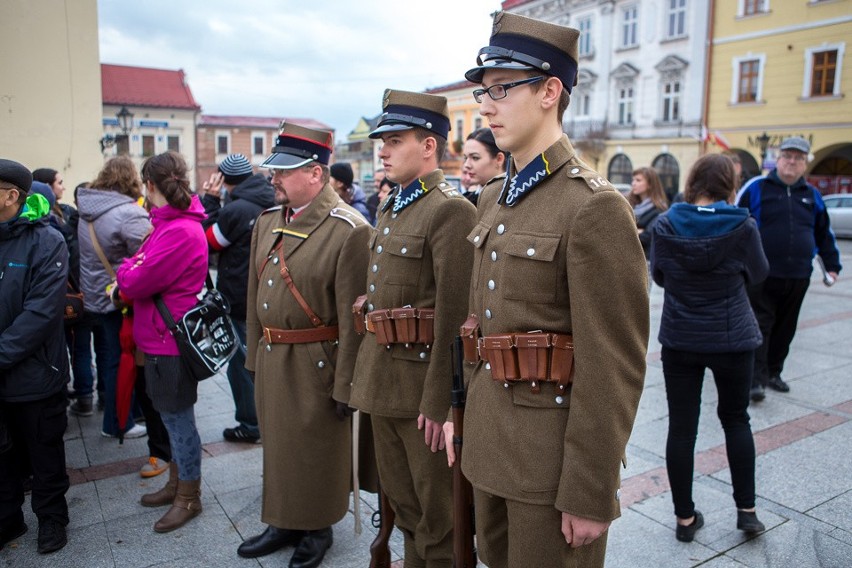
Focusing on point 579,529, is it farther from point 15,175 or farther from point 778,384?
point 778,384

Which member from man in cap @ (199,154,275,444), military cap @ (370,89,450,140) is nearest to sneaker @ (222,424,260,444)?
man in cap @ (199,154,275,444)

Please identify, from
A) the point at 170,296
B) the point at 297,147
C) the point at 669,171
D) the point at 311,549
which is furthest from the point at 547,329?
the point at 669,171

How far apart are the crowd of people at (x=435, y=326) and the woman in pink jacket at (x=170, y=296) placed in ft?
0.05

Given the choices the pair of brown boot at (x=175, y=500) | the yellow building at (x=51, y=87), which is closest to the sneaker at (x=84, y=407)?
the pair of brown boot at (x=175, y=500)

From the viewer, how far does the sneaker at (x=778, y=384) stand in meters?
5.70

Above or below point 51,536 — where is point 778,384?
A: above

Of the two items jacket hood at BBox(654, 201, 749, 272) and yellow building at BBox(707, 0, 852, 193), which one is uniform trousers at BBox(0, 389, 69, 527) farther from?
yellow building at BBox(707, 0, 852, 193)

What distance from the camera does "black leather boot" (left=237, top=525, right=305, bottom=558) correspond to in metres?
3.32

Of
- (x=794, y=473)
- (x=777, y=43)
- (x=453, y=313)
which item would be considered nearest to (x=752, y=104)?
(x=777, y=43)

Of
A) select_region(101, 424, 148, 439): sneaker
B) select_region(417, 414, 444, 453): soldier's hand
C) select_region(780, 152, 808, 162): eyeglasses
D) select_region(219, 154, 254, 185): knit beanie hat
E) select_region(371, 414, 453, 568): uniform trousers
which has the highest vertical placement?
select_region(780, 152, 808, 162): eyeglasses

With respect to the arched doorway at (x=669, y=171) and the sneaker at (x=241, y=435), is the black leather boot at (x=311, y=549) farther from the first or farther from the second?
the arched doorway at (x=669, y=171)

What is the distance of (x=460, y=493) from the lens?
2246 mm

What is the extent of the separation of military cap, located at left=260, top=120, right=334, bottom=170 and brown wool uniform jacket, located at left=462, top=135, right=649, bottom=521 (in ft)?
4.96

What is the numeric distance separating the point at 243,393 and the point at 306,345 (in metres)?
1.88
